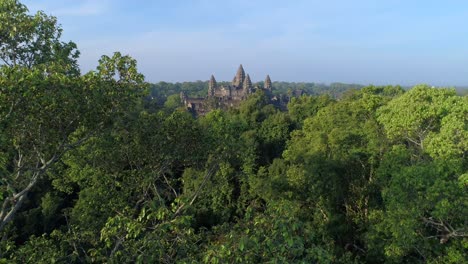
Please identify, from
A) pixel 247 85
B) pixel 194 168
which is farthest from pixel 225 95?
pixel 194 168

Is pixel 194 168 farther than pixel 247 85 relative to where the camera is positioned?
No

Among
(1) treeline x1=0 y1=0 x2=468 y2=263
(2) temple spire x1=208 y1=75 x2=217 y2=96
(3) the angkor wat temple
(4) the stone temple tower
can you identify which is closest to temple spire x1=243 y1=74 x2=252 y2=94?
(3) the angkor wat temple

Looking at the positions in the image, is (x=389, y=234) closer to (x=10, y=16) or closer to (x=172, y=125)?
(x=172, y=125)

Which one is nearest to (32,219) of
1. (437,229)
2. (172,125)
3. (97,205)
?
(97,205)

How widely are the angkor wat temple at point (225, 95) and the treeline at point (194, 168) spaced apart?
60.2 metres

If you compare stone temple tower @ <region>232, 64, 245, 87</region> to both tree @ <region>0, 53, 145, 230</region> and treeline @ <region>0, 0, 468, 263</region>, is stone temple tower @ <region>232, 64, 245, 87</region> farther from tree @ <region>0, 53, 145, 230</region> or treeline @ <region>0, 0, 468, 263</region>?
tree @ <region>0, 53, 145, 230</region>

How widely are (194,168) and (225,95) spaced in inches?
3515

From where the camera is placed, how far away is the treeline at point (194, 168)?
6629 millimetres

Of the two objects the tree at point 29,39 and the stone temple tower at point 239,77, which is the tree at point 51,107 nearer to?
the tree at point 29,39

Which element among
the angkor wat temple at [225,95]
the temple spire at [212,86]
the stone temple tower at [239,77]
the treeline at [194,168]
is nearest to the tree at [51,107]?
the treeline at [194,168]

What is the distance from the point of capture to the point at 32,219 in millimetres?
22047

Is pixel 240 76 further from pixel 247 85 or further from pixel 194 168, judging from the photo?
pixel 194 168

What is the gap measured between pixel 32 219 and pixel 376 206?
18933 millimetres

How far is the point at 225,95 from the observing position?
102 meters
